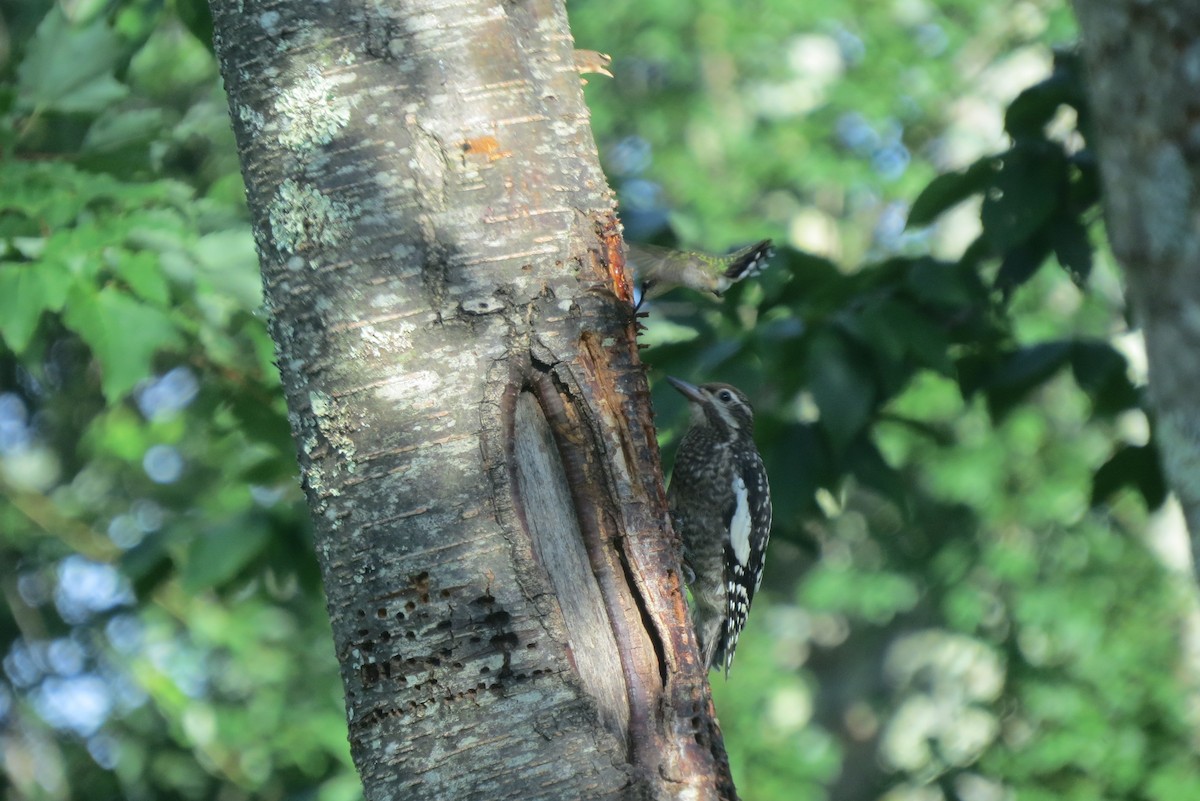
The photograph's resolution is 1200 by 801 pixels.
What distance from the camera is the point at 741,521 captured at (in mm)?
4457

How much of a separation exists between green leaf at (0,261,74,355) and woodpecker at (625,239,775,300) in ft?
4.49

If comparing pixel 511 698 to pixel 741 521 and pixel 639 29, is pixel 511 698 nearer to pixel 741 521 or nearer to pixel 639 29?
pixel 741 521

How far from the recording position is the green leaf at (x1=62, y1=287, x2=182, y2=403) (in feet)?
9.61

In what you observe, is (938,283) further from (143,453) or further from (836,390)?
(143,453)

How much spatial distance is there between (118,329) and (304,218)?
4.45 feet

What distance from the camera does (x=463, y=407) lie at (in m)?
1.73

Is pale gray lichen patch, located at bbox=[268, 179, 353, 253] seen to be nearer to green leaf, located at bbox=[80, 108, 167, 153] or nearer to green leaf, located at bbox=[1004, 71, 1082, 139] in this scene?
green leaf, located at bbox=[80, 108, 167, 153]

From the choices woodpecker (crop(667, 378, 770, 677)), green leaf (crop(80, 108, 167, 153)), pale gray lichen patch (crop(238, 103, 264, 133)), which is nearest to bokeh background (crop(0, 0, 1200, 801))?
green leaf (crop(80, 108, 167, 153))

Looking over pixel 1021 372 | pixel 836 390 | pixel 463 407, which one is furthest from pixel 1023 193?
pixel 463 407

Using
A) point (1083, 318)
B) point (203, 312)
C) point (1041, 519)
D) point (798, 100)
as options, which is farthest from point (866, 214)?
point (203, 312)

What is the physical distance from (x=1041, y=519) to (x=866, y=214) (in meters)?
4.18

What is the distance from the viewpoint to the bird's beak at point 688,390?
11.4 feet

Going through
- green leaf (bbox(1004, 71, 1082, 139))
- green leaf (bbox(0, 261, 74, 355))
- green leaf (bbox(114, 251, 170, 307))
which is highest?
green leaf (bbox(1004, 71, 1082, 139))

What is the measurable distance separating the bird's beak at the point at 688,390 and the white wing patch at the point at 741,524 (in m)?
0.54
